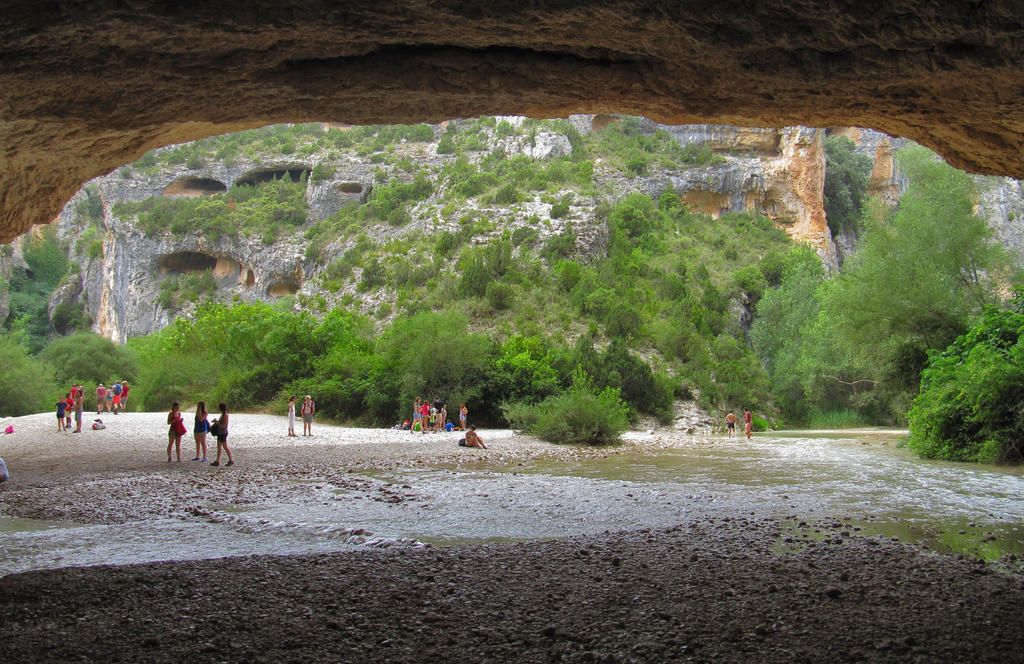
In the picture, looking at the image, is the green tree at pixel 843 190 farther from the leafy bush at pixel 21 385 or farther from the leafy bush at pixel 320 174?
the leafy bush at pixel 21 385

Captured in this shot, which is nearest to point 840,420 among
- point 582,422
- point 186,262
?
point 582,422

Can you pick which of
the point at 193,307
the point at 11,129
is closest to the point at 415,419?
the point at 11,129

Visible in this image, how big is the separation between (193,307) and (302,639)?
59804 mm

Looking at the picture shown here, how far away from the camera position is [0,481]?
Answer: 10.5 m

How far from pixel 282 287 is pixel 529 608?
58037mm

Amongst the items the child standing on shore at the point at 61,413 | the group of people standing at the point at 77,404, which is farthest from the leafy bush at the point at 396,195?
the child standing on shore at the point at 61,413

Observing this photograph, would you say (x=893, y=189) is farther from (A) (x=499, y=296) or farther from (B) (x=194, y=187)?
(B) (x=194, y=187)

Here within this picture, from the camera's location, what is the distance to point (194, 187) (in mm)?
69375

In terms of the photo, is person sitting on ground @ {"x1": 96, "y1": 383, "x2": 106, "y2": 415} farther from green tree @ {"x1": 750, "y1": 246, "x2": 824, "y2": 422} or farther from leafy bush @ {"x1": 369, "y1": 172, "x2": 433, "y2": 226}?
green tree @ {"x1": 750, "y1": 246, "x2": 824, "y2": 422}

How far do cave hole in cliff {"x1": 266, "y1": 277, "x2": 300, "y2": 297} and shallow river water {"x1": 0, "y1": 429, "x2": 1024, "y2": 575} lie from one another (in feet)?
157

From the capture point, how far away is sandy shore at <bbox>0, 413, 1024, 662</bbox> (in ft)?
12.9

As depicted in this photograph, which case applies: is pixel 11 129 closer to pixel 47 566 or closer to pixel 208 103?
pixel 208 103

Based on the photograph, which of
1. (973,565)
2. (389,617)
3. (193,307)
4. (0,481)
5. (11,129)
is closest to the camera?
(389,617)

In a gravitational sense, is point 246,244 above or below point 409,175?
below
